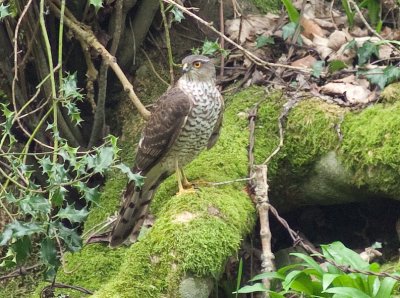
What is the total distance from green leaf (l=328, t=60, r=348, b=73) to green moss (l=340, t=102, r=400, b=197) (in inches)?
25.2

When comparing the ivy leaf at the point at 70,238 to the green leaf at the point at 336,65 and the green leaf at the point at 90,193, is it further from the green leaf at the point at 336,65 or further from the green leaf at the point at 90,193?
the green leaf at the point at 336,65

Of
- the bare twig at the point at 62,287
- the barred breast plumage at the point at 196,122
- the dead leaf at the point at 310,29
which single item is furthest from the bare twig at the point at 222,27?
the bare twig at the point at 62,287

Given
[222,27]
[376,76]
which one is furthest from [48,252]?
[222,27]

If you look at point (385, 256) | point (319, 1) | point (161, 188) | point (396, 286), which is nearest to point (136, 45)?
point (161, 188)

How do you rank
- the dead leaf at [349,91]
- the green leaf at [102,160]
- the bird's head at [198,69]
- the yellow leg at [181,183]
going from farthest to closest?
1. the dead leaf at [349,91]
2. the bird's head at [198,69]
3. the yellow leg at [181,183]
4. the green leaf at [102,160]

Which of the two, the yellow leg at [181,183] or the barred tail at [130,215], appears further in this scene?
the barred tail at [130,215]

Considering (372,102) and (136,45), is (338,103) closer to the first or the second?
(372,102)

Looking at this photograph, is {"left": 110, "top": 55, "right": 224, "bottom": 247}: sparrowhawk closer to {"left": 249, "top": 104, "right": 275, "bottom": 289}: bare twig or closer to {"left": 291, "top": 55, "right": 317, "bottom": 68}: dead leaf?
{"left": 249, "top": 104, "right": 275, "bottom": 289}: bare twig

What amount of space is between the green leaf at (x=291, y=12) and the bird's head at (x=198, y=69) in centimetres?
110

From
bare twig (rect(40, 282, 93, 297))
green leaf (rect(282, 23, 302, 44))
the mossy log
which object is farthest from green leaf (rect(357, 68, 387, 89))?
bare twig (rect(40, 282, 93, 297))

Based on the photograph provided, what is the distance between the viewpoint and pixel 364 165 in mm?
5555

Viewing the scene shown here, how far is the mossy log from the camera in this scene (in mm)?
4512

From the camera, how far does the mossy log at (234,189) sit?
451cm

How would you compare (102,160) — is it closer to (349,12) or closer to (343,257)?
(343,257)
